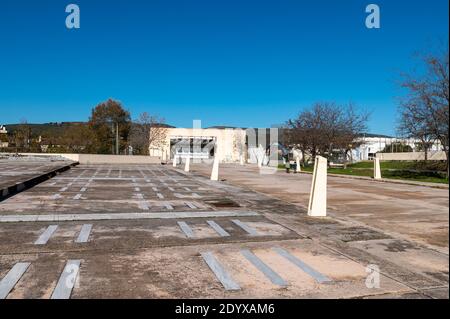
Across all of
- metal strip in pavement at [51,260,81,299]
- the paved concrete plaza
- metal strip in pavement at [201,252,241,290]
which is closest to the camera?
metal strip in pavement at [51,260,81,299]

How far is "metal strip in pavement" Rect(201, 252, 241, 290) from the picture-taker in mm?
4539

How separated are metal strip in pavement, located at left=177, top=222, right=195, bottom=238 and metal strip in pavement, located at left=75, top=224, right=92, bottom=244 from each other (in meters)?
1.68

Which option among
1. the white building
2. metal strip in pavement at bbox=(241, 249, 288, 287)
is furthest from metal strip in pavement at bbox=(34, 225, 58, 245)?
the white building

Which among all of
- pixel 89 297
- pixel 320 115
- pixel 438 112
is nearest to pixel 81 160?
pixel 320 115

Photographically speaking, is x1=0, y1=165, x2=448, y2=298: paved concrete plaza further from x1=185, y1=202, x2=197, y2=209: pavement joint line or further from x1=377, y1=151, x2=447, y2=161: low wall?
x1=377, y1=151, x2=447, y2=161: low wall

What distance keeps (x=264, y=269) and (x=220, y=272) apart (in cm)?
57

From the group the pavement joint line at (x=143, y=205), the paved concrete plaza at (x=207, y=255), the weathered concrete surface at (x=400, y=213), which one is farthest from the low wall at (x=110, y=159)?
the paved concrete plaza at (x=207, y=255)

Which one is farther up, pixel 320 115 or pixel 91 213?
pixel 320 115

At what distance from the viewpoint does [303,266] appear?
5.32 m

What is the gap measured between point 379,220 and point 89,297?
701 centimetres

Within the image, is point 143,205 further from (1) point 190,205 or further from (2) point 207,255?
(2) point 207,255

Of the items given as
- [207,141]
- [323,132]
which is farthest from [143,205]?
[207,141]

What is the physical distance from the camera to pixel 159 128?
2931 inches
